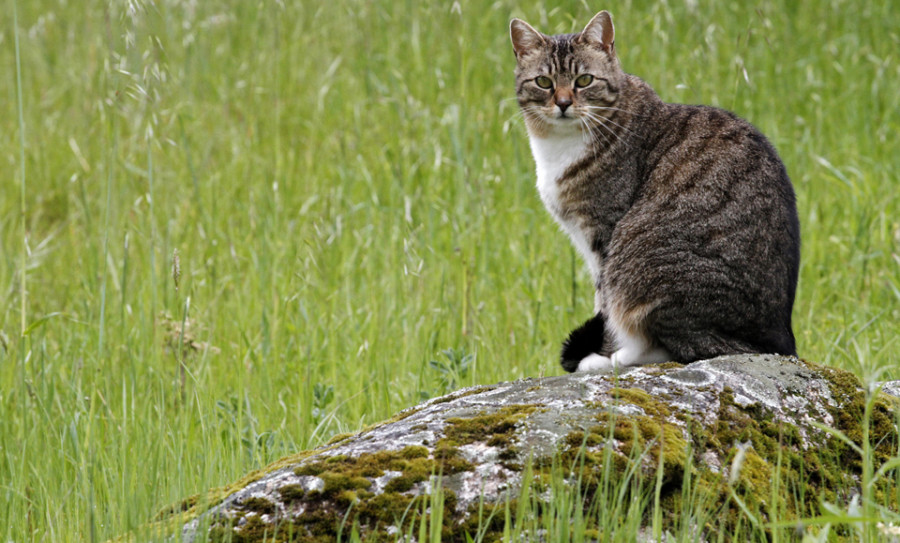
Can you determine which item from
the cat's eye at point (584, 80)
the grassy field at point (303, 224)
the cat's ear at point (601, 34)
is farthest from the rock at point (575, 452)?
the cat's ear at point (601, 34)

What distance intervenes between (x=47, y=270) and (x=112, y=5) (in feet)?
8.44

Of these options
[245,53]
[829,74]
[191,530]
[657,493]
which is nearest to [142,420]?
[191,530]

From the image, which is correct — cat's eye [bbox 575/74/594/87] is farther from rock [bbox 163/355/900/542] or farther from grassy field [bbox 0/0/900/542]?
rock [bbox 163/355/900/542]

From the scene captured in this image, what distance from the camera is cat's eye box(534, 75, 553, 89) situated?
380cm

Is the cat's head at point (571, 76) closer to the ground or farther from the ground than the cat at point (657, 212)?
farther from the ground

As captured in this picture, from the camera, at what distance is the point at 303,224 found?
5.10m

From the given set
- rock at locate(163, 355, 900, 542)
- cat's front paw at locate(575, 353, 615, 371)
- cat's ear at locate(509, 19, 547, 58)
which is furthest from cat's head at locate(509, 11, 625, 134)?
rock at locate(163, 355, 900, 542)

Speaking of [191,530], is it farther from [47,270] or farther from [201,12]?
[201,12]

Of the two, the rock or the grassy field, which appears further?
the grassy field

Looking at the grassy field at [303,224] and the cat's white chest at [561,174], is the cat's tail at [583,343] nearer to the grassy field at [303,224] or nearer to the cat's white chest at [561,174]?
the cat's white chest at [561,174]

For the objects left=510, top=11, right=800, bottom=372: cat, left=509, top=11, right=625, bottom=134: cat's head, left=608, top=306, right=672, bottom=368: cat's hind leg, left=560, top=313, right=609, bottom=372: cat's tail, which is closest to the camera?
left=510, top=11, right=800, bottom=372: cat

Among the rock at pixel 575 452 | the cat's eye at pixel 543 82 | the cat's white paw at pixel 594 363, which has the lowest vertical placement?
the cat's white paw at pixel 594 363

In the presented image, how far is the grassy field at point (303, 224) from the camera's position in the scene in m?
3.04

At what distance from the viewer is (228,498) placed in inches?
75.5
